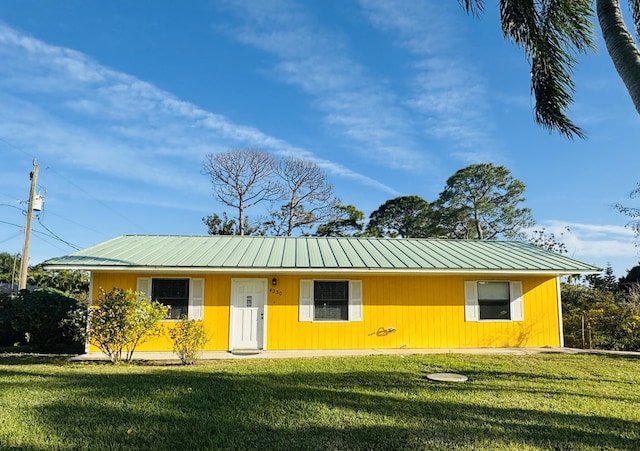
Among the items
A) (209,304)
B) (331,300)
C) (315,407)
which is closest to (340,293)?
(331,300)

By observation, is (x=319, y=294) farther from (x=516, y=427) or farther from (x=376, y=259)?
(x=516, y=427)

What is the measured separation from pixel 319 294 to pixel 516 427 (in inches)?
311

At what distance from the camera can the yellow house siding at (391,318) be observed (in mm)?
12258

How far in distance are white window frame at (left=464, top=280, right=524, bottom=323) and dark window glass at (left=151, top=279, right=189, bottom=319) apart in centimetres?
811

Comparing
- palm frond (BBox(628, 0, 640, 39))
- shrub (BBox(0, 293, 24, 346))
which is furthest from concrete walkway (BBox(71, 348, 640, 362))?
palm frond (BBox(628, 0, 640, 39))

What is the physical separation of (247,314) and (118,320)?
146 inches

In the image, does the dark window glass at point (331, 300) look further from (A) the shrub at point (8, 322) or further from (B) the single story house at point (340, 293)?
(A) the shrub at point (8, 322)

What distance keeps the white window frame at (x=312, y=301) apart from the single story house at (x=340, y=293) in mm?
29

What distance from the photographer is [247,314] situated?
12.4 metres

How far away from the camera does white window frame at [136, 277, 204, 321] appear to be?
1213 centimetres

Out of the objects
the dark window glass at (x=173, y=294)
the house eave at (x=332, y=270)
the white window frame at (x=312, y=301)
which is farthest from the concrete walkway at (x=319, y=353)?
the house eave at (x=332, y=270)

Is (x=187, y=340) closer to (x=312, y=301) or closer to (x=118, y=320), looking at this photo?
(x=118, y=320)

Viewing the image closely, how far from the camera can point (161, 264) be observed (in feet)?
38.6

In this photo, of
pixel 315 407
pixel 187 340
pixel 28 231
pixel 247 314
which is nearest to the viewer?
pixel 315 407
